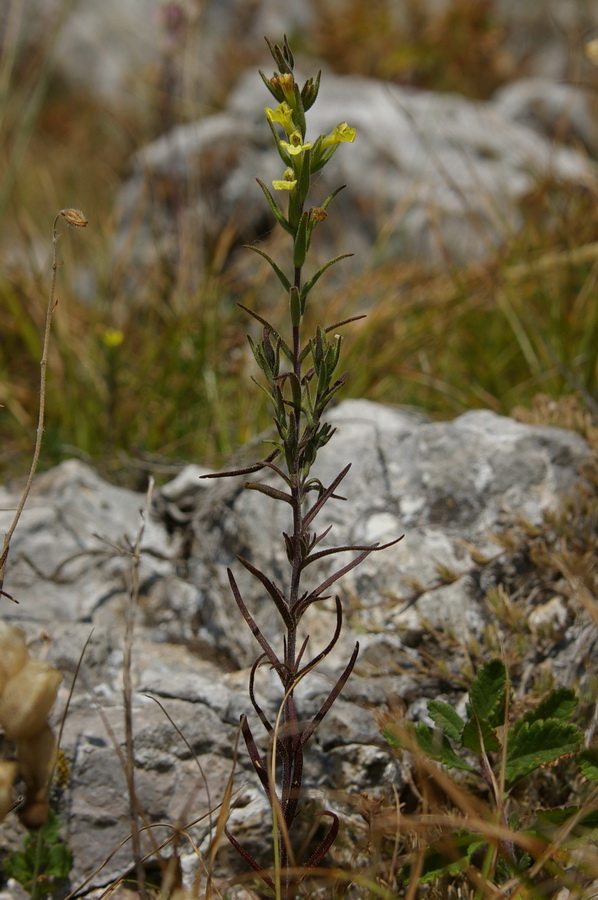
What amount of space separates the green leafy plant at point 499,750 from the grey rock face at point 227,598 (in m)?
0.16

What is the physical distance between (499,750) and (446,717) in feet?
0.38

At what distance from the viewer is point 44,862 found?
4.15 ft

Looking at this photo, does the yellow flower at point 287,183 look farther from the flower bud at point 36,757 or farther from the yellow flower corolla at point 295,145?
the flower bud at point 36,757

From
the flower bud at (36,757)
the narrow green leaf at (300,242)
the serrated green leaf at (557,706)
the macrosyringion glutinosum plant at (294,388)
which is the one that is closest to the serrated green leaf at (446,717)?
the serrated green leaf at (557,706)

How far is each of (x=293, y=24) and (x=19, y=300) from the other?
282 inches

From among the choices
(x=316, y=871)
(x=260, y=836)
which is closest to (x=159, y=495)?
(x=260, y=836)

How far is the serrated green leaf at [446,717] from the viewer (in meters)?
1.27

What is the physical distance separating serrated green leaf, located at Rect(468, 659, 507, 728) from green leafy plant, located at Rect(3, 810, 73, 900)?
70cm

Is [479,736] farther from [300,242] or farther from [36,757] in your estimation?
[300,242]

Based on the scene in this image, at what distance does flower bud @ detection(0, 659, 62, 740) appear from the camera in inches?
39.4

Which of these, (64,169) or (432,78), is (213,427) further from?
(432,78)

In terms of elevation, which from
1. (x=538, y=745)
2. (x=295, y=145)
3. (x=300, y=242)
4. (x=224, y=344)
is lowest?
(x=538, y=745)

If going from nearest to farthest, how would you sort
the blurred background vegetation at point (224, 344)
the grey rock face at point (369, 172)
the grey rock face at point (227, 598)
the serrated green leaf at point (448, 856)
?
the serrated green leaf at point (448, 856)
the grey rock face at point (227, 598)
the blurred background vegetation at point (224, 344)
the grey rock face at point (369, 172)

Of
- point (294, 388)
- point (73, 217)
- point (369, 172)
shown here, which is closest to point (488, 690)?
point (294, 388)
